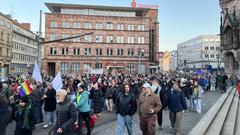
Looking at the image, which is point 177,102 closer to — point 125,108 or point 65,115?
point 125,108

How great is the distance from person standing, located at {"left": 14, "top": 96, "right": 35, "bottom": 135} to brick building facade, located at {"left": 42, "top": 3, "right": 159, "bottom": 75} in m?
58.9

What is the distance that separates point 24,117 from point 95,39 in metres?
62.7

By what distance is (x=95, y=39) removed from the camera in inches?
2694

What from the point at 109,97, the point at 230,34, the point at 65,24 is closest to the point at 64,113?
the point at 109,97

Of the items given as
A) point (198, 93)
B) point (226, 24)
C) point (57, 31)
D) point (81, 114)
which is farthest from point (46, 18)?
point (81, 114)

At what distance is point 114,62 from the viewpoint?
69.4 m

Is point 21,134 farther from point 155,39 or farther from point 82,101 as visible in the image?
point 155,39

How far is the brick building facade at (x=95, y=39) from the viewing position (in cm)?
6638

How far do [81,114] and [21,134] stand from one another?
10.0 ft

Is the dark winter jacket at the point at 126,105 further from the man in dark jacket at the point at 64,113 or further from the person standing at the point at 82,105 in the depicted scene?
the man in dark jacket at the point at 64,113

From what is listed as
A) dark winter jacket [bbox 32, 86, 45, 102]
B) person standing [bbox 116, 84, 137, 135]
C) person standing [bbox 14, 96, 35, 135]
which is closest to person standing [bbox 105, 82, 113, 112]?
dark winter jacket [bbox 32, 86, 45, 102]

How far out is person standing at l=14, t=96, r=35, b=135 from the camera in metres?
6.31

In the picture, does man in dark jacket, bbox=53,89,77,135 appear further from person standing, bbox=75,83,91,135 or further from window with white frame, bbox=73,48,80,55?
window with white frame, bbox=73,48,80,55

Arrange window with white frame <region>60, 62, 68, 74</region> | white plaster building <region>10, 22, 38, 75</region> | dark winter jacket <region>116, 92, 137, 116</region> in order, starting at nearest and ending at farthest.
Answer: dark winter jacket <region>116, 92, 137, 116</region> → window with white frame <region>60, 62, 68, 74</region> → white plaster building <region>10, 22, 38, 75</region>
